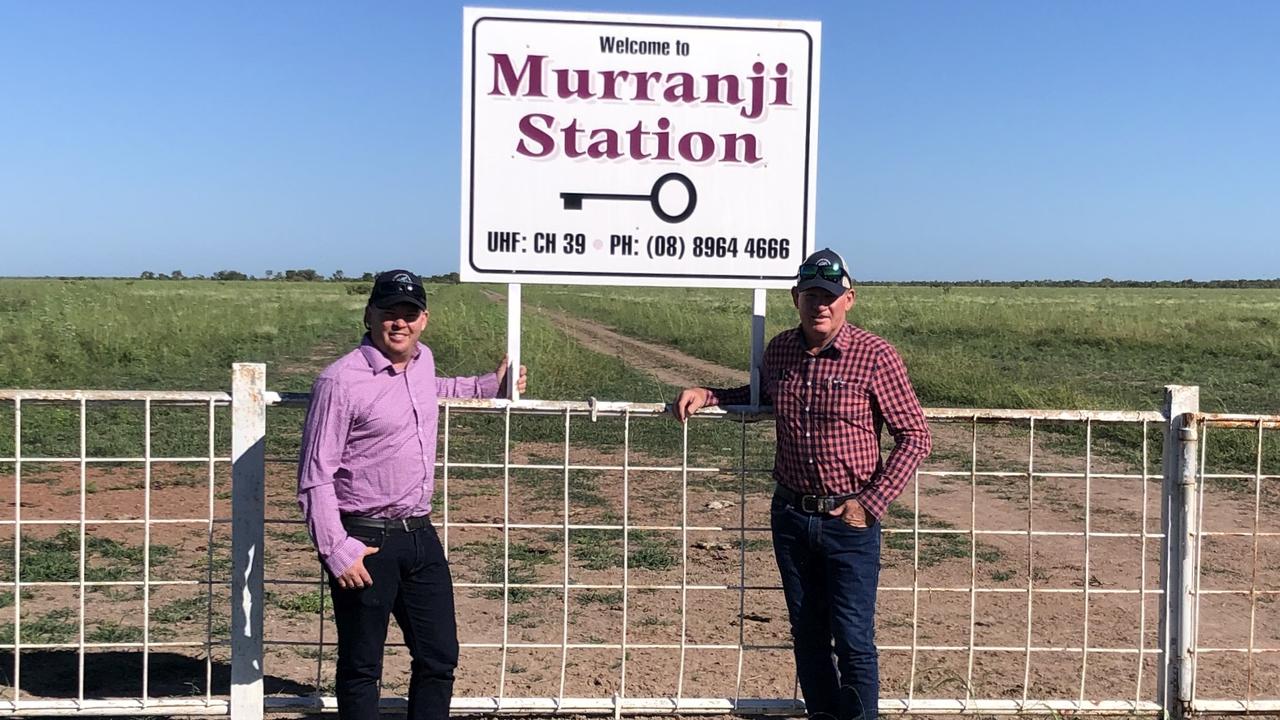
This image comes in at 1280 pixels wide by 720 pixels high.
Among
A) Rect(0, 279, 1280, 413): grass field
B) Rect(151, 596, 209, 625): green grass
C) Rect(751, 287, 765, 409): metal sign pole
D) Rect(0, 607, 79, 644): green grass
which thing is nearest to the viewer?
Rect(751, 287, 765, 409): metal sign pole

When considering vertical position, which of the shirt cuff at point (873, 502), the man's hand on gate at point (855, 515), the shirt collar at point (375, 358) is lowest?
the man's hand on gate at point (855, 515)

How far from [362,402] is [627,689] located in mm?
2079

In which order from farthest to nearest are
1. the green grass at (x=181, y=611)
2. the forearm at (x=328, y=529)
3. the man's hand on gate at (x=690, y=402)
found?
the green grass at (x=181, y=611) < the man's hand on gate at (x=690, y=402) < the forearm at (x=328, y=529)

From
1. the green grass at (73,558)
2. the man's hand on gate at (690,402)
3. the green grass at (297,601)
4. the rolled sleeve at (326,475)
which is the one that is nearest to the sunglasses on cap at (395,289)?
the rolled sleeve at (326,475)

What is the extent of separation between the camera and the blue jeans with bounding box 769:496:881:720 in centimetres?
345

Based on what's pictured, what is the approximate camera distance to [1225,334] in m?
31.1

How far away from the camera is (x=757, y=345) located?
4.19 meters

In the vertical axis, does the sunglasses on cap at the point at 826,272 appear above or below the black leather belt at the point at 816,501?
above

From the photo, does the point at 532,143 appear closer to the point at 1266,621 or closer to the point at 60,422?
the point at 1266,621

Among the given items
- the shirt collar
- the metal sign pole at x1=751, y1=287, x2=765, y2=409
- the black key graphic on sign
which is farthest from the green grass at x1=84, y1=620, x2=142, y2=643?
the metal sign pole at x1=751, y1=287, x2=765, y2=409

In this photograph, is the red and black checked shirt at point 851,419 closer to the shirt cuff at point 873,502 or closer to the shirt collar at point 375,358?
the shirt cuff at point 873,502

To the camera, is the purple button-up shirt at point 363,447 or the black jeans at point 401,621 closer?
the purple button-up shirt at point 363,447

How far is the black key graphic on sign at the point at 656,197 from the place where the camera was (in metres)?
4.11

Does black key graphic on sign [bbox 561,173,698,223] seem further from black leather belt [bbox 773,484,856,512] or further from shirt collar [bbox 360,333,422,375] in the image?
black leather belt [bbox 773,484,856,512]
